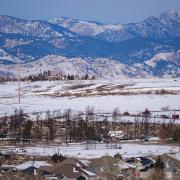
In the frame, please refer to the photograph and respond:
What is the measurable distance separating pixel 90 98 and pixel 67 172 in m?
30.6

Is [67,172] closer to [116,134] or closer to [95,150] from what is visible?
[95,150]

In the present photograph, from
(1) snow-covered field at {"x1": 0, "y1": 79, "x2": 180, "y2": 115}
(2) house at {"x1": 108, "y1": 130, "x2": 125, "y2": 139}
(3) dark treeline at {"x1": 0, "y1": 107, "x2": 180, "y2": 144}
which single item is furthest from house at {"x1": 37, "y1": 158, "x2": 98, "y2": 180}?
(1) snow-covered field at {"x1": 0, "y1": 79, "x2": 180, "y2": 115}

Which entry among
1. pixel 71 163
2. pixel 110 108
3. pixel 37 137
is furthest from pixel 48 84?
pixel 71 163

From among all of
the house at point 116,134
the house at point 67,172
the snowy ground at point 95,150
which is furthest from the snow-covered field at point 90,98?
the house at point 67,172

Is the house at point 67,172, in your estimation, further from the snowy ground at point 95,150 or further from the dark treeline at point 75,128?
the dark treeline at point 75,128

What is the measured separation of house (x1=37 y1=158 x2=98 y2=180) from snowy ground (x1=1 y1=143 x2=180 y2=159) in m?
3.87

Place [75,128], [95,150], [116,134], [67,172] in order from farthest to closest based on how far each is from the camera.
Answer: [75,128]
[116,134]
[95,150]
[67,172]

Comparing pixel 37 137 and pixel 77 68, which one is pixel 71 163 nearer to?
pixel 37 137

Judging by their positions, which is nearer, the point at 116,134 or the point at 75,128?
the point at 116,134

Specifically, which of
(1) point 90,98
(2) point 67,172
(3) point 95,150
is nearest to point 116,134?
(3) point 95,150

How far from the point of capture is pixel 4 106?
48.4m

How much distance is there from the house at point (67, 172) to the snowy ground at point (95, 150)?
12.7 feet

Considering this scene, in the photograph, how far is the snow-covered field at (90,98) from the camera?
47.4 metres

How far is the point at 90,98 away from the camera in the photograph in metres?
52.3
